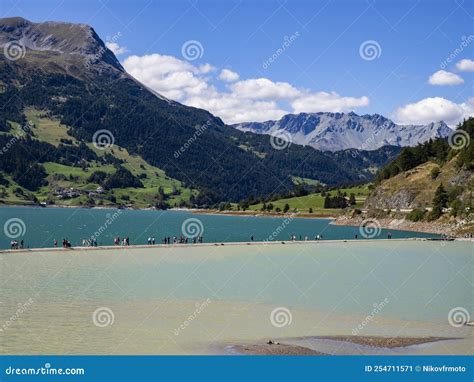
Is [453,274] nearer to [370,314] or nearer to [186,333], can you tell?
[370,314]

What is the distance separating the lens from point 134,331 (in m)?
30.3

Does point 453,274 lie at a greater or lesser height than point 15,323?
greater

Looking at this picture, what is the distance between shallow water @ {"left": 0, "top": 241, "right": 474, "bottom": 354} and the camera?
95.6 feet

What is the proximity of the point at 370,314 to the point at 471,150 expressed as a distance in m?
123

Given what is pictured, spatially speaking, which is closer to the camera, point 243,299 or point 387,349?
point 387,349

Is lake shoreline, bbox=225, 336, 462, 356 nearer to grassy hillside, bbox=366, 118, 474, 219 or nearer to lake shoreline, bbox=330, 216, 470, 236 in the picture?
lake shoreline, bbox=330, 216, 470, 236

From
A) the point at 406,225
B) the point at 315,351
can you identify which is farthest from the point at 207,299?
the point at 406,225

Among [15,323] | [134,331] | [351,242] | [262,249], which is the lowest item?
[15,323]

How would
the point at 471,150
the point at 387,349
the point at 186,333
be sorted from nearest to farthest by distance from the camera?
the point at 387,349 → the point at 186,333 → the point at 471,150

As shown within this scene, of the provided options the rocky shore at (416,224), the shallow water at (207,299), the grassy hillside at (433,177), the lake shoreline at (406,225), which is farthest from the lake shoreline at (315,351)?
the grassy hillside at (433,177)

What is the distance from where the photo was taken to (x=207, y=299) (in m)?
40.8

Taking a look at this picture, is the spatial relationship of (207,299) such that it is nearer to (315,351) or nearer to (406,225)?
(315,351)

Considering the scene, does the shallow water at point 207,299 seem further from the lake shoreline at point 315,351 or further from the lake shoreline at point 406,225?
the lake shoreline at point 406,225

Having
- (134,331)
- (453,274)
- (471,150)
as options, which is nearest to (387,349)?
(134,331)
